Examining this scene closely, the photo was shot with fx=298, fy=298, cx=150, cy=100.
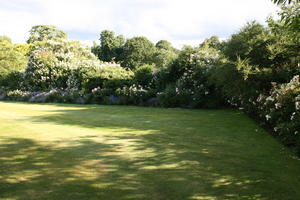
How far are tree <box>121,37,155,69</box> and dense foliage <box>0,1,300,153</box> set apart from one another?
18.6 meters

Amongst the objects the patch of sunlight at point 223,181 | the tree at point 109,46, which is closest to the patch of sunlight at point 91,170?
the patch of sunlight at point 223,181

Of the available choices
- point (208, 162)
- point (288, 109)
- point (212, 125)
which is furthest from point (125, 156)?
point (212, 125)

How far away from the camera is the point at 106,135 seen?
22.1ft

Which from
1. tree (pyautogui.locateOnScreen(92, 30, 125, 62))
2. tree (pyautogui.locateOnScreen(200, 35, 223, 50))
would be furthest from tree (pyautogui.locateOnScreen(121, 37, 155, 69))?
tree (pyautogui.locateOnScreen(200, 35, 223, 50))

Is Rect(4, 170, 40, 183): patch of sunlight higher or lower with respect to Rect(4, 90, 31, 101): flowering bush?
lower

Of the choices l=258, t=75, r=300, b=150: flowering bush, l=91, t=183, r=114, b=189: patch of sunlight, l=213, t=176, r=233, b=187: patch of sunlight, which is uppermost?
l=258, t=75, r=300, b=150: flowering bush

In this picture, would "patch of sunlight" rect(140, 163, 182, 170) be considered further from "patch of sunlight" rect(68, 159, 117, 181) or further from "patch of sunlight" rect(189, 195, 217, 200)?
"patch of sunlight" rect(189, 195, 217, 200)

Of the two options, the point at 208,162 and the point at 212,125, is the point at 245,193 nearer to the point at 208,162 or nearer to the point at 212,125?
the point at 208,162

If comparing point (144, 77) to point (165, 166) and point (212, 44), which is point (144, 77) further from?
point (212, 44)

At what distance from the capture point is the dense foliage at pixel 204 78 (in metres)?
6.59

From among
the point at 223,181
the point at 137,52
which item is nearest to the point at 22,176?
the point at 223,181

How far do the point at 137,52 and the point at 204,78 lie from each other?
36.4 m

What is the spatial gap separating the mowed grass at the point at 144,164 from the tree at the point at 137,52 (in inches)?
1661

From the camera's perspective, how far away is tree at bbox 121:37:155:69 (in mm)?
49188
